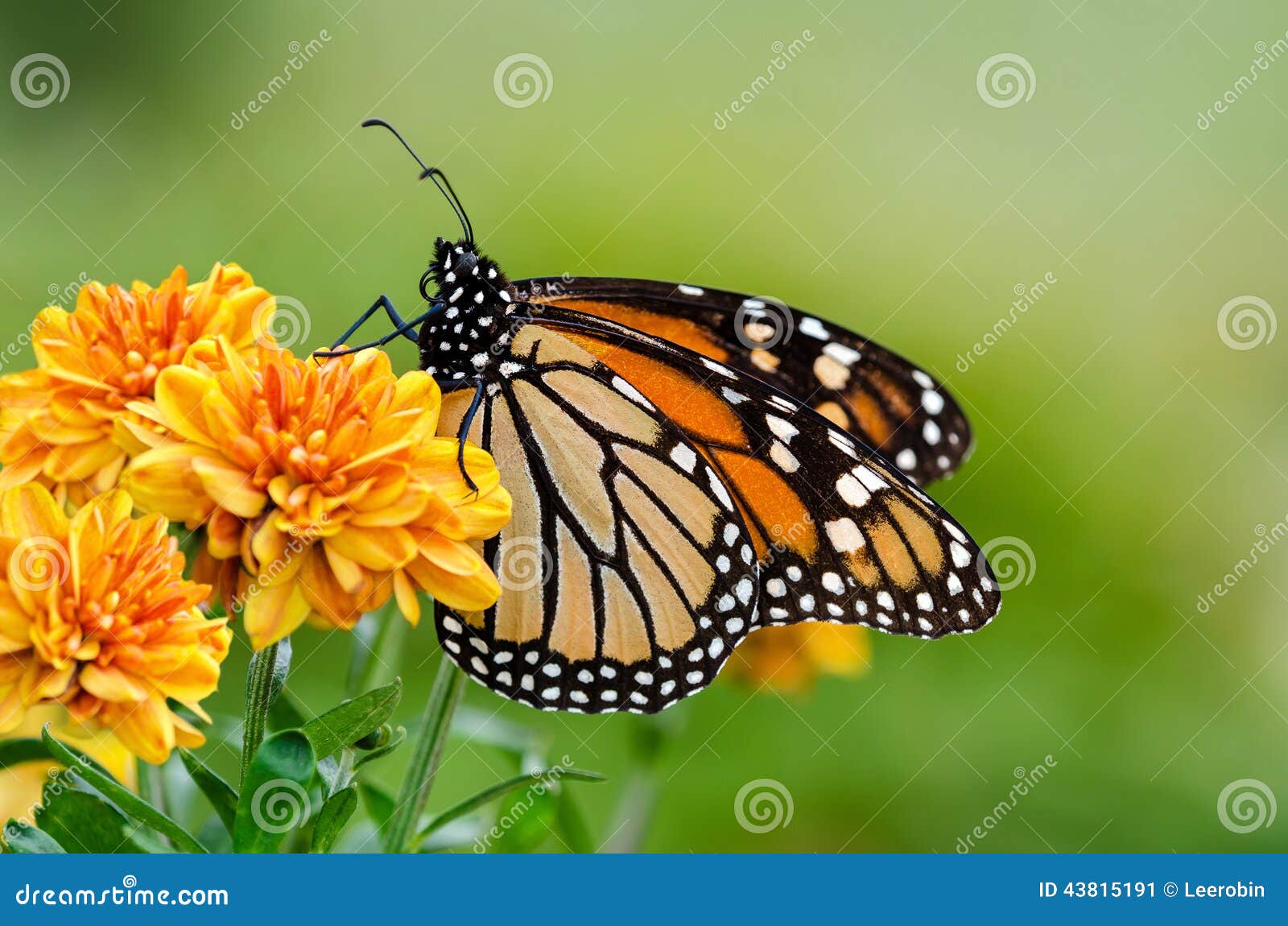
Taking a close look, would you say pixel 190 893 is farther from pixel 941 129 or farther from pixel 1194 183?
pixel 1194 183

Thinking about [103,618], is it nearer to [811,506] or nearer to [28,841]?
[28,841]

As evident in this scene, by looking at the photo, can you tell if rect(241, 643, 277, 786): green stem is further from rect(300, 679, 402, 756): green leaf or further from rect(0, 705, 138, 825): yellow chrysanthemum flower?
rect(0, 705, 138, 825): yellow chrysanthemum flower

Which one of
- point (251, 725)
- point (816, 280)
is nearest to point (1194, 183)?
point (816, 280)

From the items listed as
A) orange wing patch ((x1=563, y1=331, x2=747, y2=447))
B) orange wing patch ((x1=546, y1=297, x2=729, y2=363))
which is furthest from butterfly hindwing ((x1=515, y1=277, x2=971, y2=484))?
orange wing patch ((x1=563, y1=331, x2=747, y2=447))

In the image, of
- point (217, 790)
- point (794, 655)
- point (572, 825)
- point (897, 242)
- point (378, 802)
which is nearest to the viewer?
→ point (217, 790)

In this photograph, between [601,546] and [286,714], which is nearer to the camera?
[286,714]

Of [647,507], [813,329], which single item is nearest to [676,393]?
[647,507]
